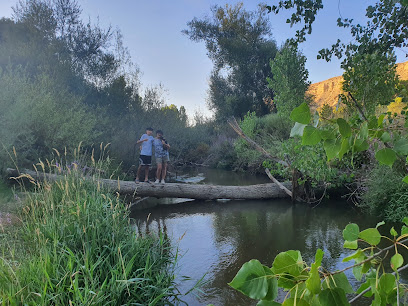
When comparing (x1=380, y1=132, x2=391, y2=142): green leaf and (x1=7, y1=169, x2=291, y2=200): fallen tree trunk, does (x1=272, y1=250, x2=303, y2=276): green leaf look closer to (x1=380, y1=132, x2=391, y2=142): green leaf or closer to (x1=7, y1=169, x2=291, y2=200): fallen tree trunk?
(x1=380, y1=132, x2=391, y2=142): green leaf

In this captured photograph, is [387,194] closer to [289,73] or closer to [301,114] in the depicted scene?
[301,114]

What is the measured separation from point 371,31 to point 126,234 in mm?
3648

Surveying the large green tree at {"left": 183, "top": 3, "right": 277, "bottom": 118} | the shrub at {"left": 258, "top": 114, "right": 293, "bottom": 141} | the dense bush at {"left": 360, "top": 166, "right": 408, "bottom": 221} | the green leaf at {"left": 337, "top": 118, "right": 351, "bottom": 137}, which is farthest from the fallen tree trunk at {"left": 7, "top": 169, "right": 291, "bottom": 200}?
the large green tree at {"left": 183, "top": 3, "right": 277, "bottom": 118}

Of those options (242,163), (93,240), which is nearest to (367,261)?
(93,240)

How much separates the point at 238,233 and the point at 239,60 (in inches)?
975

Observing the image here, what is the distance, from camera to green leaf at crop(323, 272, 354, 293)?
0.60 meters

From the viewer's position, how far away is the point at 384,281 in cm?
63

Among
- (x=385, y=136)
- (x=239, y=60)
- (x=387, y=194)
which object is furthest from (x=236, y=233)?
(x=239, y=60)

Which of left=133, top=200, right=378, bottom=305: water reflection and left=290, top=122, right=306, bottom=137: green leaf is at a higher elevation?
left=290, top=122, right=306, bottom=137: green leaf

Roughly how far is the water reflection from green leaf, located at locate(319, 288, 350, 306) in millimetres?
2936

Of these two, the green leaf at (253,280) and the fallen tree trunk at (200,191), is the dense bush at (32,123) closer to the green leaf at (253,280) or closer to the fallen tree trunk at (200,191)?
the fallen tree trunk at (200,191)

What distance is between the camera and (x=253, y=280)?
24.5 inches

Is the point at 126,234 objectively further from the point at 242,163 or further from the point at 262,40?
the point at 262,40

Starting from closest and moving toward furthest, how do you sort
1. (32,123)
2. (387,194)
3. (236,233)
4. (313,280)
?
(313,280) → (236,233) → (387,194) → (32,123)
